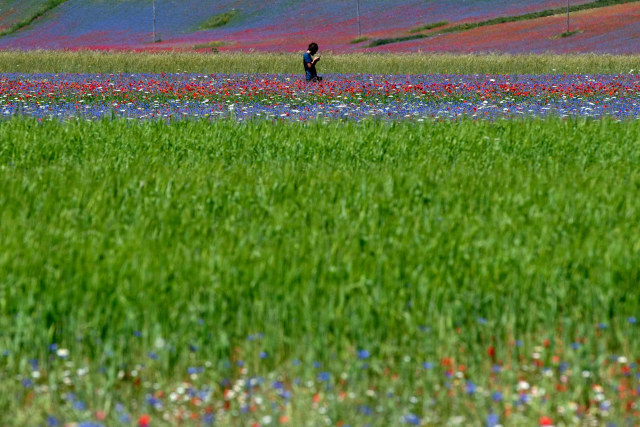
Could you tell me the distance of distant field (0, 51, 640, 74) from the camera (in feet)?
99.9

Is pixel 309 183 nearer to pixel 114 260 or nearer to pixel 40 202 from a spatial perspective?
pixel 40 202

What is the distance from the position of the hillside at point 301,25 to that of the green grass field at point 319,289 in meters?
38.4

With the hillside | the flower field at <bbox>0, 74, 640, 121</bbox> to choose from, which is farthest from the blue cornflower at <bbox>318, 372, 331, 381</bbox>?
the hillside

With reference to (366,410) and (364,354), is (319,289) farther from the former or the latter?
(366,410)

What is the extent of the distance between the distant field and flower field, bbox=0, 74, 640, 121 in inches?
294

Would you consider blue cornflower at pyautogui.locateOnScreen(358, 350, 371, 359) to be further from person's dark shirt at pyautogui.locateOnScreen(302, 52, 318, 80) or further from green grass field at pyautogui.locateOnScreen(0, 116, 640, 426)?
person's dark shirt at pyautogui.locateOnScreen(302, 52, 318, 80)

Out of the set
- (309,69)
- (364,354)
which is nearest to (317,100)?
(309,69)

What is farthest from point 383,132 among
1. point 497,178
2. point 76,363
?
point 76,363

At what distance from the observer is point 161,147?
10.6 meters

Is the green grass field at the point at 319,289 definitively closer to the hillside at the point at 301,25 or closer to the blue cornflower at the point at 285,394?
the blue cornflower at the point at 285,394

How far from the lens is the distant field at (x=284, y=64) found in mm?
30438

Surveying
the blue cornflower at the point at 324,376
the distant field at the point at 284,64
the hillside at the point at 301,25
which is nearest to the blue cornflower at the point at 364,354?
the blue cornflower at the point at 324,376

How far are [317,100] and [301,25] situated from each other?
51.3 m

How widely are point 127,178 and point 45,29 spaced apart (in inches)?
3008
